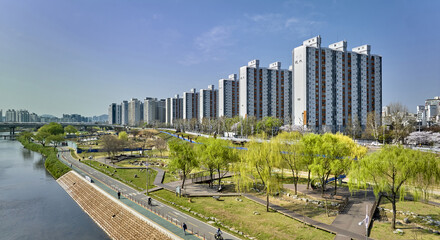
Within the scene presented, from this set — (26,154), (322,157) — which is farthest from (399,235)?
(26,154)

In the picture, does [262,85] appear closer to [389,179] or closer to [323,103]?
[323,103]

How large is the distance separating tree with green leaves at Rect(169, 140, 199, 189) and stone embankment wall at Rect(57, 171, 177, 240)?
11204mm

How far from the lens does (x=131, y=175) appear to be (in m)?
58.2

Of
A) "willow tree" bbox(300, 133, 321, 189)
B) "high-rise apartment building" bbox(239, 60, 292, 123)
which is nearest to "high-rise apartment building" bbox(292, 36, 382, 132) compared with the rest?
"high-rise apartment building" bbox(239, 60, 292, 123)

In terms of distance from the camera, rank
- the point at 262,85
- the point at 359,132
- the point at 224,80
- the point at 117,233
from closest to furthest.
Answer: the point at 117,233
the point at 359,132
the point at 262,85
the point at 224,80

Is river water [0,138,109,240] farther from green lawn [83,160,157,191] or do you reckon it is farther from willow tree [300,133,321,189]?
willow tree [300,133,321,189]

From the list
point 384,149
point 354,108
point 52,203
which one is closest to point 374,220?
point 384,149

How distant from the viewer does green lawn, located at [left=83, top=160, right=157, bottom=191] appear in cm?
5022

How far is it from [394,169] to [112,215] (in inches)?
1514

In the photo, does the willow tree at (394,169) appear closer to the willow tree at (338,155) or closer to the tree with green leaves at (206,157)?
the willow tree at (338,155)

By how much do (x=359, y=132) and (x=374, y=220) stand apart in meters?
77.9

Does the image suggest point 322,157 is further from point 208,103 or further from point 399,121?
point 208,103

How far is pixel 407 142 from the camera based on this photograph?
245 feet

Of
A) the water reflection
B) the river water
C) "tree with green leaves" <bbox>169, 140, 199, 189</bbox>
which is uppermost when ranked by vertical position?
"tree with green leaves" <bbox>169, 140, 199, 189</bbox>
